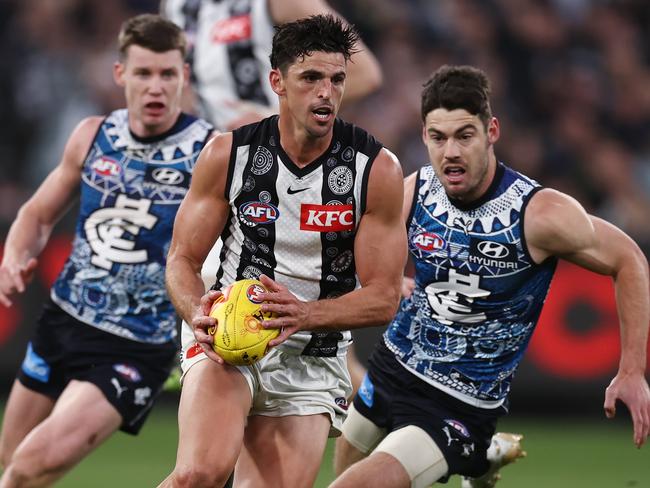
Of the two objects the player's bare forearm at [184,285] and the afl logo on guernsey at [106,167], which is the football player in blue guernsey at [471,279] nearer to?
the player's bare forearm at [184,285]

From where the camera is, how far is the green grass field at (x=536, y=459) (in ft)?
28.5

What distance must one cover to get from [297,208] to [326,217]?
0.42 feet

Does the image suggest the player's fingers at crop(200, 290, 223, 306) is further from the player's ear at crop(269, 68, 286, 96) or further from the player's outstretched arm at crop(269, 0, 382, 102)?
the player's outstretched arm at crop(269, 0, 382, 102)

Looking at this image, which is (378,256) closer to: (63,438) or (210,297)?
(210,297)

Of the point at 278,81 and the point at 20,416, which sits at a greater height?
the point at 278,81

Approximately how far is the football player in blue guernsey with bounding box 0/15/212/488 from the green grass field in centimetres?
169

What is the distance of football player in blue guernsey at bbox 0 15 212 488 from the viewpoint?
22.1 feet

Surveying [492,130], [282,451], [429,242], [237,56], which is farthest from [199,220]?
[237,56]

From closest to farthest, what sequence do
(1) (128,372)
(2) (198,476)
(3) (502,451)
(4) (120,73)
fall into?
1. (2) (198,476)
2. (3) (502,451)
3. (1) (128,372)
4. (4) (120,73)

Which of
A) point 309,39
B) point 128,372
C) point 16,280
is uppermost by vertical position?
point 309,39

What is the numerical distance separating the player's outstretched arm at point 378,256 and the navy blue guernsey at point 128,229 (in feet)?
5.39

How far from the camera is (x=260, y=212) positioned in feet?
18.0

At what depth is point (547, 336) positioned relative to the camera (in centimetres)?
1055

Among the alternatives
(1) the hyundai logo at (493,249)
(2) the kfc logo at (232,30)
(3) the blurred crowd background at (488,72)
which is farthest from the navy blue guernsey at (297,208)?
(3) the blurred crowd background at (488,72)
